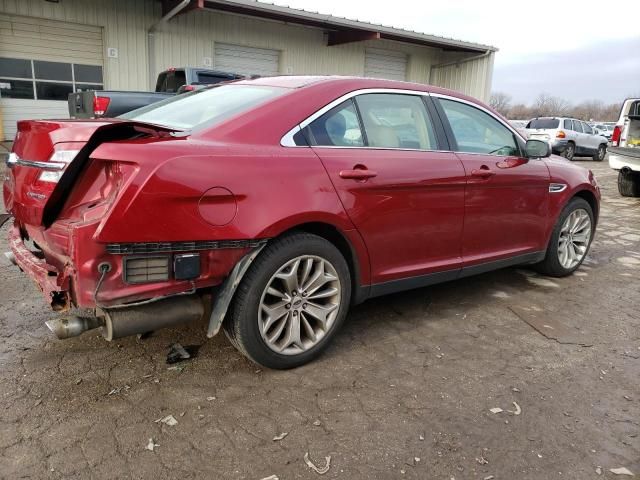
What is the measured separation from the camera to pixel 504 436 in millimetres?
2445

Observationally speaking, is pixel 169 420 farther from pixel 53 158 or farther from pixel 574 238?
pixel 574 238

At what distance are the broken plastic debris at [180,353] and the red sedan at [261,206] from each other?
26cm

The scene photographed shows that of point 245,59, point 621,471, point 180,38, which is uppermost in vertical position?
point 180,38

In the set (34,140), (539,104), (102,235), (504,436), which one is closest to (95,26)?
(34,140)

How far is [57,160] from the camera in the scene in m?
2.53

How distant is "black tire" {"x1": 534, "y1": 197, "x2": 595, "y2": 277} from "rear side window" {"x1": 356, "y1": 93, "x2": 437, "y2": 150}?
1.78m

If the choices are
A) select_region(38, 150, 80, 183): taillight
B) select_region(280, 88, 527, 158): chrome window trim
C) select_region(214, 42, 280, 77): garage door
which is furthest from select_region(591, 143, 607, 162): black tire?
select_region(38, 150, 80, 183): taillight

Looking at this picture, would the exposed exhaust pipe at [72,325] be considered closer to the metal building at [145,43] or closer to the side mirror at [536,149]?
the side mirror at [536,149]

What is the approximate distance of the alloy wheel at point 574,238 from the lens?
15.6ft

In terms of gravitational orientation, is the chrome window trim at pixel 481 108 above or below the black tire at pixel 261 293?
above

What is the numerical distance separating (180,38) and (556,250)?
1264 cm

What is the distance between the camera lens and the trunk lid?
2.47 meters

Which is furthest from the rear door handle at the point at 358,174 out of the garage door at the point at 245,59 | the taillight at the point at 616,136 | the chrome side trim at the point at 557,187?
the garage door at the point at 245,59

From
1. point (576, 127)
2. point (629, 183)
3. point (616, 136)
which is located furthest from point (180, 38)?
point (576, 127)
